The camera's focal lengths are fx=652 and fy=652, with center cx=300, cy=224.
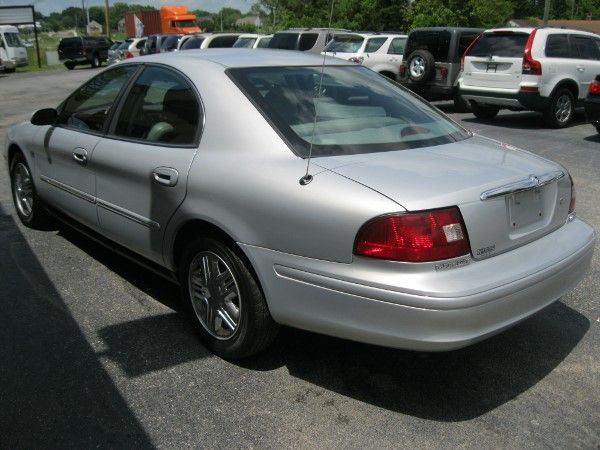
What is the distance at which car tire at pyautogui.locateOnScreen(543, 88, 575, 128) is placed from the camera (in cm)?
1141

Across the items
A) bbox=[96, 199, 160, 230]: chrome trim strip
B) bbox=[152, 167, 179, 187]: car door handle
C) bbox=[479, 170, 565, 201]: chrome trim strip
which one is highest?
bbox=[479, 170, 565, 201]: chrome trim strip

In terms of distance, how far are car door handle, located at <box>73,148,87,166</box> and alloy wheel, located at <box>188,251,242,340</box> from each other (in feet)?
4.35

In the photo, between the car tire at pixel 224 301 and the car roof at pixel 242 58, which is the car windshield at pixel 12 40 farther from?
the car tire at pixel 224 301

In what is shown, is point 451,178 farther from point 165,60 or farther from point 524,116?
point 524,116

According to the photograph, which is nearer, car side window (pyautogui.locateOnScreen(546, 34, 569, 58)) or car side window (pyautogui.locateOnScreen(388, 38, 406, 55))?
car side window (pyautogui.locateOnScreen(546, 34, 569, 58))

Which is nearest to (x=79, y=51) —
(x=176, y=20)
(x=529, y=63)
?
Answer: (x=176, y=20)

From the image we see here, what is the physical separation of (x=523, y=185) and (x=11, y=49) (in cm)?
3769

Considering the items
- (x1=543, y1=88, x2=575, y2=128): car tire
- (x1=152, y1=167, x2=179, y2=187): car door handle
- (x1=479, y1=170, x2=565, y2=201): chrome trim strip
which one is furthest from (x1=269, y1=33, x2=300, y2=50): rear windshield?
(x1=479, y1=170, x2=565, y2=201): chrome trim strip

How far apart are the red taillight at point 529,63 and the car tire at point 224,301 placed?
30.4 feet

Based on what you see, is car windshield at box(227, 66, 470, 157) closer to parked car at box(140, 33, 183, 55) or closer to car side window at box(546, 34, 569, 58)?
car side window at box(546, 34, 569, 58)

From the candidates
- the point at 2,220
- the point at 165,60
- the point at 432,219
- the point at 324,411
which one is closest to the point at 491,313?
the point at 432,219

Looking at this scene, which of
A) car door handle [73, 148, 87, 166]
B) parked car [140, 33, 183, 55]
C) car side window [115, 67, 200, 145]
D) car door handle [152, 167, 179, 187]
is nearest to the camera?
car door handle [152, 167, 179, 187]

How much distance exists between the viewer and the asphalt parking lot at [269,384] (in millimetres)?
2797

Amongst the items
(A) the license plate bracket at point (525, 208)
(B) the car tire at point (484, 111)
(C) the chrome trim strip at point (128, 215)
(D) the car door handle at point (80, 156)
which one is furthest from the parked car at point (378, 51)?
(A) the license plate bracket at point (525, 208)
